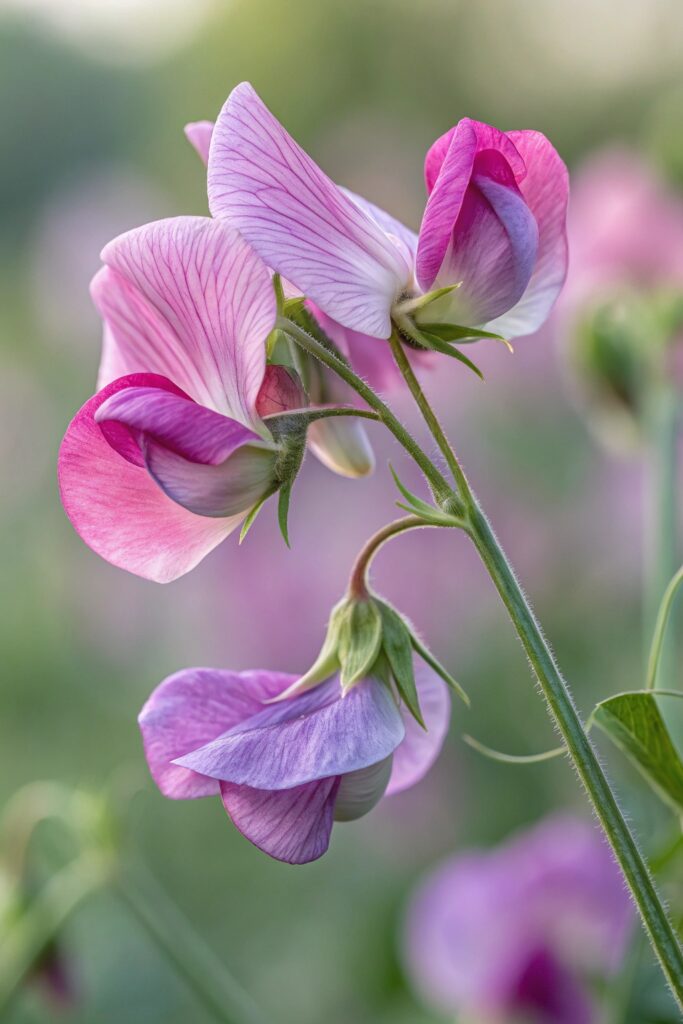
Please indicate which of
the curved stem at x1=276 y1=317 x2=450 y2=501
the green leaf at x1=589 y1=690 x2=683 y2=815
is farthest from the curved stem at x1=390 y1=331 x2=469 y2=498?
the green leaf at x1=589 y1=690 x2=683 y2=815

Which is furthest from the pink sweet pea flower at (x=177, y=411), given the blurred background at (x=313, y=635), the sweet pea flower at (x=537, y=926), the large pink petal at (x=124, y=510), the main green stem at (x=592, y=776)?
the sweet pea flower at (x=537, y=926)

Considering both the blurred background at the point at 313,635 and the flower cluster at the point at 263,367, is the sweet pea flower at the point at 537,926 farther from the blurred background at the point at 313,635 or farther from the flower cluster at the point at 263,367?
the flower cluster at the point at 263,367

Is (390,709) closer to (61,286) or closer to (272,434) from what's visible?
(272,434)

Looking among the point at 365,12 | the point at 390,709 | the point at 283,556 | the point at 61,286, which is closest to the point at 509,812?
the point at 283,556

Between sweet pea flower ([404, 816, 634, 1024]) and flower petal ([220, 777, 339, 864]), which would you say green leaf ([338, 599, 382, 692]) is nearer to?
flower petal ([220, 777, 339, 864])

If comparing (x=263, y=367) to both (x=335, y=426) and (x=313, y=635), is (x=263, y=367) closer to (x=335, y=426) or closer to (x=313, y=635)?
(x=335, y=426)

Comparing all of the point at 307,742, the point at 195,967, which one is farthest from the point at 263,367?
the point at 195,967

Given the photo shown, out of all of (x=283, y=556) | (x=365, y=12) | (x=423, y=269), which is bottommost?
(x=283, y=556)
